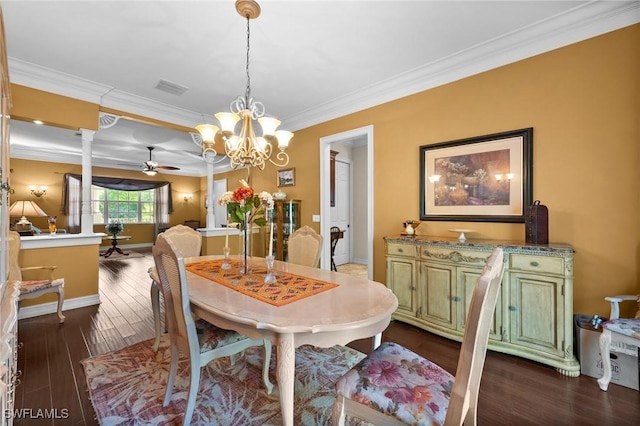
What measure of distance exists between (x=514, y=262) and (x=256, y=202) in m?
2.07

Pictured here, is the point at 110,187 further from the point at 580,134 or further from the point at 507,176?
the point at 580,134

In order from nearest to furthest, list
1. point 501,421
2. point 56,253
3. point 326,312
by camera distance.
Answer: point 326,312, point 501,421, point 56,253

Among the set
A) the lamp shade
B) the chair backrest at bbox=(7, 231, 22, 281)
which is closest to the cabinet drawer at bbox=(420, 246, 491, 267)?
the chair backrest at bbox=(7, 231, 22, 281)

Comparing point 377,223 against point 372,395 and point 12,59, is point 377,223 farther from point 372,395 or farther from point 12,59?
point 12,59

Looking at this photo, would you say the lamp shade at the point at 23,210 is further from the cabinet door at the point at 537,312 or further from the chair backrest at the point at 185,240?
the cabinet door at the point at 537,312

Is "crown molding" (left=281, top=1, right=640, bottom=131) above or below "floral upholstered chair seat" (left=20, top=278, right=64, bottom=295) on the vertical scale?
above

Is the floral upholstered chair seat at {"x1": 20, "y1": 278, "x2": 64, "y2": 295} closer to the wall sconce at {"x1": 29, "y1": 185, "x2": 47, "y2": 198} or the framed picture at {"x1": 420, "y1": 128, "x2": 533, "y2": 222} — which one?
the framed picture at {"x1": 420, "y1": 128, "x2": 533, "y2": 222}

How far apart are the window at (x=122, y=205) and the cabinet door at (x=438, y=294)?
29.4 ft

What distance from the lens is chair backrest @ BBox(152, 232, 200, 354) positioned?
4.59 ft

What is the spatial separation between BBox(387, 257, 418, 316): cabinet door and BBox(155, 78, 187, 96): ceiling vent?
3.18 meters

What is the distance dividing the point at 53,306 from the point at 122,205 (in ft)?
20.3

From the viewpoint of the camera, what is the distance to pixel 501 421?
5.21ft

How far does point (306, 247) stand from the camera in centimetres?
268

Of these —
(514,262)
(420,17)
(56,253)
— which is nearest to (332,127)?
(420,17)
